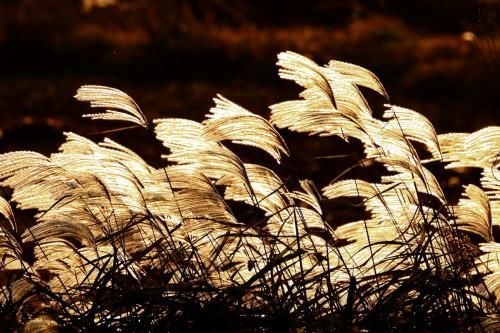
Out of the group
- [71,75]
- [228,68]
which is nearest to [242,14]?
[228,68]

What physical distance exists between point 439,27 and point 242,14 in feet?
13.3

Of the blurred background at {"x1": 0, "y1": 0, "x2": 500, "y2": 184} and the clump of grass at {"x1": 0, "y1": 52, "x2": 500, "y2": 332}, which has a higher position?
the blurred background at {"x1": 0, "y1": 0, "x2": 500, "y2": 184}

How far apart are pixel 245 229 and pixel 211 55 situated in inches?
565

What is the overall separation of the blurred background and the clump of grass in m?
7.53

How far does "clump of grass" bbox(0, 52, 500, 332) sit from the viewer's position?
13.2 ft

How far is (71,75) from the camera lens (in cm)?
1728

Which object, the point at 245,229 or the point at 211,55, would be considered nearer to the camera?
the point at 245,229

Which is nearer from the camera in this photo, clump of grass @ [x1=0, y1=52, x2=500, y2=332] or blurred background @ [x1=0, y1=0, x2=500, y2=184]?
clump of grass @ [x1=0, y1=52, x2=500, y2=332]

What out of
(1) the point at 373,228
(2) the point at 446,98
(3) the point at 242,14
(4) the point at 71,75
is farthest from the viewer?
(3) the point at 242,14

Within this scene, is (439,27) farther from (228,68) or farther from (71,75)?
(71,75)

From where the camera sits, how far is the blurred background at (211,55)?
48.2 ft

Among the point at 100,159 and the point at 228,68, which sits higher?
the point at 228,68

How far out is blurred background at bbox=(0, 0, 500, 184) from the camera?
1469 centimetres

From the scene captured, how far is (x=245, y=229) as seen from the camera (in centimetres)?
421
